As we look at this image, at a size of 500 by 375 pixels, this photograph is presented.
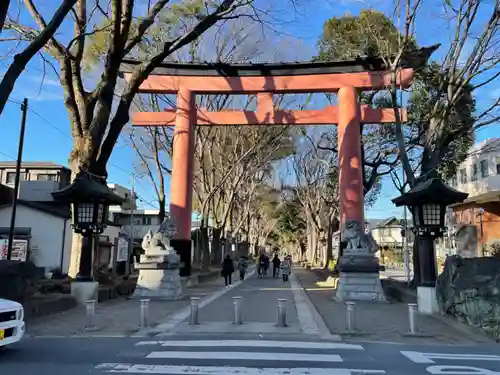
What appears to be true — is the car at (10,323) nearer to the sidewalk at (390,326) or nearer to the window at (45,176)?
the sidewalk at (390,326)

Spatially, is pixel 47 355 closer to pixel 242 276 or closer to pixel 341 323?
pixel 341 323

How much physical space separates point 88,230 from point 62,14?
6.87m

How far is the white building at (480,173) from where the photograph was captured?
3552 cm

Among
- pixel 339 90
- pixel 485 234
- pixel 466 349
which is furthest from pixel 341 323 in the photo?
pixel 485 234

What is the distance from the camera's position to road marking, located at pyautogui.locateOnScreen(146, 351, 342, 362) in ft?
23.0

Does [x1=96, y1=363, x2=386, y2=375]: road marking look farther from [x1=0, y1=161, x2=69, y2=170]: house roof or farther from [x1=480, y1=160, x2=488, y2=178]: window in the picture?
[x1=480, y1=160, x2=488, y2=178]: window

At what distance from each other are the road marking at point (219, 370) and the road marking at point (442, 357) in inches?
46.8

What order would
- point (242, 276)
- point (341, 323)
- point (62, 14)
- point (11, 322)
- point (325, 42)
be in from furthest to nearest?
point (242, 276)
point (325, 42)
point (341, 323)
point (62, 14)
point (11, 322)

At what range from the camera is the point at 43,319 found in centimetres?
1080

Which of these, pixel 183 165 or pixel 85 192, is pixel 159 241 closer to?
pixel 85 192

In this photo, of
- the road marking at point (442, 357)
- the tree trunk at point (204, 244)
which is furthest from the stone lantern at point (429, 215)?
the tree trunk at point (204, 244)

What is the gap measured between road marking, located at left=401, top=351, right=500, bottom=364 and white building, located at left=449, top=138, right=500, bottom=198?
29.0 meters

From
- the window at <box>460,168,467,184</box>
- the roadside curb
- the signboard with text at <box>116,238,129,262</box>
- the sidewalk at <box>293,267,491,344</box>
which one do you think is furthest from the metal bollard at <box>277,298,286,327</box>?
the window at <box>460,168,467,184</box>

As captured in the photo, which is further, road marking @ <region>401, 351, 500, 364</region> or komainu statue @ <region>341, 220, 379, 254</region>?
komainu statue @ <region>341, 220, 379, 254</region>
